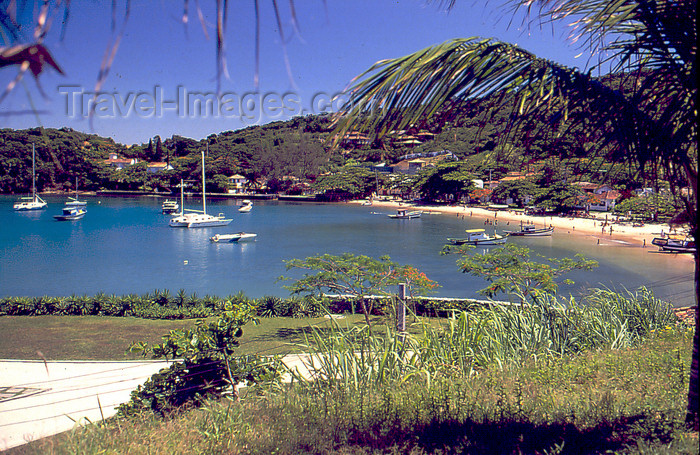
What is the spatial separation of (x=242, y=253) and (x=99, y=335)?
23.1 meters

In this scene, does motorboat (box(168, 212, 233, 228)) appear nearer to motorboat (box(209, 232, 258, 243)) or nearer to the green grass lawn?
motorboat (box(209, 232, 258, 243))

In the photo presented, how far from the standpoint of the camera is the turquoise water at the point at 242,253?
2434 cm

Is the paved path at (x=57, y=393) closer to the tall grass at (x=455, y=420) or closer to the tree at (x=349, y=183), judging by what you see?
the tall grass at (x=455, y=420)

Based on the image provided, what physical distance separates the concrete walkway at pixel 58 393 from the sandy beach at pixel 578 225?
3099 centimetres

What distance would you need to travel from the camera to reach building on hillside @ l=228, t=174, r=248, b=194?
93312mm

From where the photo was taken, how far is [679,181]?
10.5 feet

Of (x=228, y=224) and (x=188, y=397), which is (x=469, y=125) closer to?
(x=188, y=397)

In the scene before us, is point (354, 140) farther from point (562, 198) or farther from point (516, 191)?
point (516, 191)

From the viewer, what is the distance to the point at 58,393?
24.6 feet

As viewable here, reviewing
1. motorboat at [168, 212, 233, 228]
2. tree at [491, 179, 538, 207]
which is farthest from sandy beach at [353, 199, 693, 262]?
motorboat at [168, 212, 233, 228]

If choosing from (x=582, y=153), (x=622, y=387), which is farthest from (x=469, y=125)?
(x=622, y=387)

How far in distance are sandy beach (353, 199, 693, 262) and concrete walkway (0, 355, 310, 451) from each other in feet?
102

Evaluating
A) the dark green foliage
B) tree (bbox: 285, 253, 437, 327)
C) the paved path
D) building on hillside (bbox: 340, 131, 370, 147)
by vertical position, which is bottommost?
the paved path

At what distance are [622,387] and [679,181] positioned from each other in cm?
148
